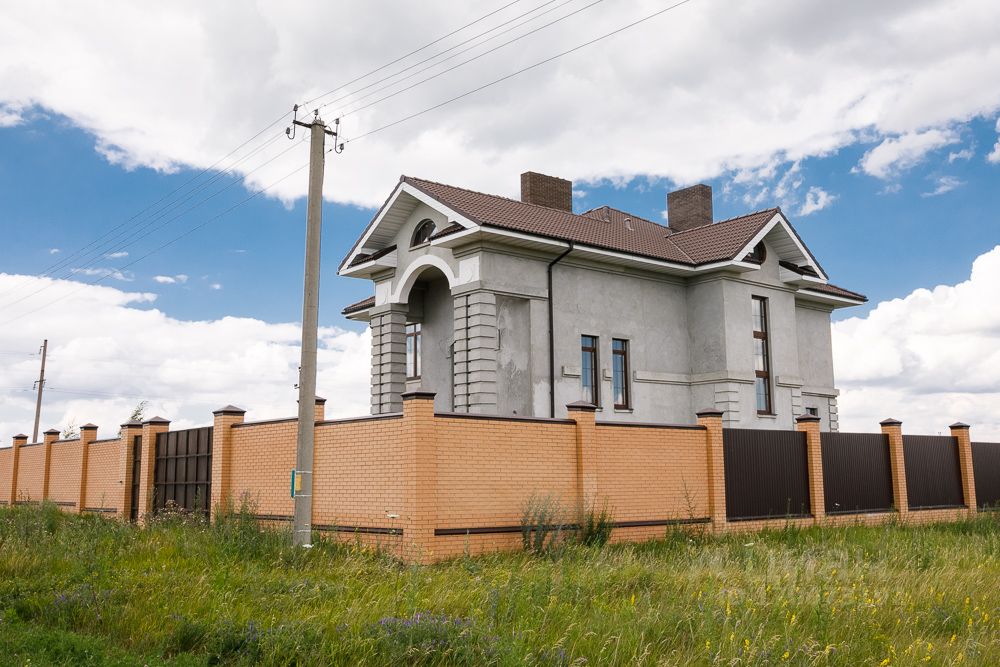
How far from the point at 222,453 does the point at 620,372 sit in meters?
8.89

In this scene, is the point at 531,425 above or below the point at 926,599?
above

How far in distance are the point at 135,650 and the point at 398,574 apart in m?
3.47

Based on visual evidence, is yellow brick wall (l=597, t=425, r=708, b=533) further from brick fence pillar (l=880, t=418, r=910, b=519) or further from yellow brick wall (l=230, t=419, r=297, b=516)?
brick fence pillar (l=880, t=418, r=910, b=519)

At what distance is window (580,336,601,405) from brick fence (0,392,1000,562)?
4.11 meters

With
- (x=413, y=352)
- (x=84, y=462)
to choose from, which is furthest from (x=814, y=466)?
(x=84, y=462)

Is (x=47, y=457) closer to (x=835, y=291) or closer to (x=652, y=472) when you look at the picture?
(x=652, y=472)

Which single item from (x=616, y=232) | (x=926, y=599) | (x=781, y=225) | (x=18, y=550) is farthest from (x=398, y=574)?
(x=781, y=225)

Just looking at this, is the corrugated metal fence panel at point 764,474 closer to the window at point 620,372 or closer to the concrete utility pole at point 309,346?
the window at point 620,372

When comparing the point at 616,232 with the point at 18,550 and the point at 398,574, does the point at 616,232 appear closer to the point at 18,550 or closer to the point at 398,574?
the point at 398,574

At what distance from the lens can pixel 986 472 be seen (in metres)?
21.3

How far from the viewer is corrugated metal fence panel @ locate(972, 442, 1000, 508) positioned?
21016mm

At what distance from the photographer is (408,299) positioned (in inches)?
829

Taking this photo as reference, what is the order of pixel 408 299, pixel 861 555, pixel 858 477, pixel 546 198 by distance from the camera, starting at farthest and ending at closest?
pixel 546 198, pixel 408 299, pixel 858 477, pixel 861 555

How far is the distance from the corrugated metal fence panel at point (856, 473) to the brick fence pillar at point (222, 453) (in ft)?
37.3
